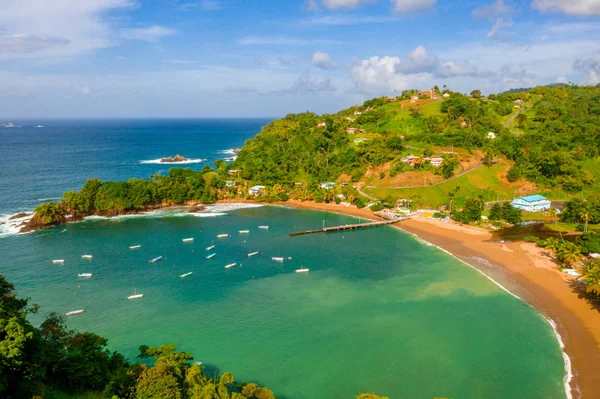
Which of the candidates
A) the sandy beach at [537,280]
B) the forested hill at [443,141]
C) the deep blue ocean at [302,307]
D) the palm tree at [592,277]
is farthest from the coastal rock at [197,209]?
the palm tree at [592,277]

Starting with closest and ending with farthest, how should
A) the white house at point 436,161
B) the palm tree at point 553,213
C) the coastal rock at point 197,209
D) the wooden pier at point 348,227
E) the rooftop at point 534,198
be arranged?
the wooden pier at point 348,227, the palm tree at point 553,213, the rooftop at point 534,198, the coastal rock at point 197,209, the white house at point 436,161

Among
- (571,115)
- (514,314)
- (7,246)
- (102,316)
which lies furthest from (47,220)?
(571,115)

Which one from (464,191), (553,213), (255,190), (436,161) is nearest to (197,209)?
(255,190)

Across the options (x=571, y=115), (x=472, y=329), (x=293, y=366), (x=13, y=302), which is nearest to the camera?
(x=13, y=302)

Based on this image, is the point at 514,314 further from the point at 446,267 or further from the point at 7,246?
the point at 7,246

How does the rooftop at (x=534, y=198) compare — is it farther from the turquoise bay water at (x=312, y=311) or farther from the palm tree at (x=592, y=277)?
the palm tree at (x=592, y=277)
